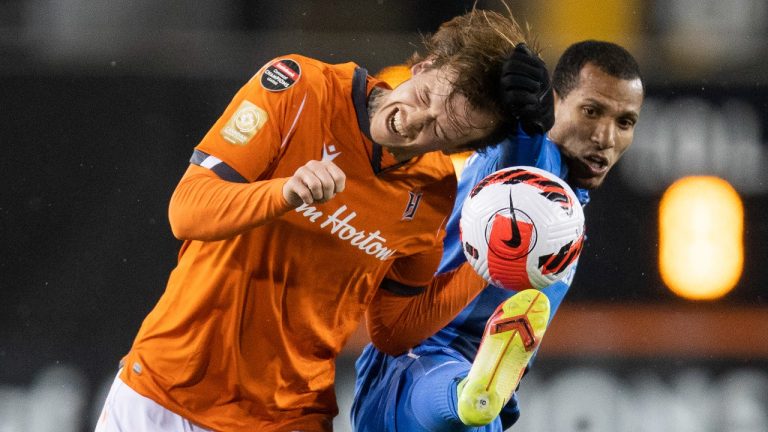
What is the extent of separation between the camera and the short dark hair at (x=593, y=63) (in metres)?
3.03

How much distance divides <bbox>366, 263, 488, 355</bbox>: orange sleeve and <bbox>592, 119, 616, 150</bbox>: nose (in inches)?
22.7

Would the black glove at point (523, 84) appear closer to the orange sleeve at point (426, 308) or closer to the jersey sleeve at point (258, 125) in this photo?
the jersey sleeve at point (258, 125)

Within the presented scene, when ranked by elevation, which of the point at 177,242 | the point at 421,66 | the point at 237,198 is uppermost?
the point at 421,66

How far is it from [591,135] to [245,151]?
3.96ft

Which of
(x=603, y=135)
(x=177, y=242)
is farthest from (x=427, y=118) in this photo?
(x=177, y=242)

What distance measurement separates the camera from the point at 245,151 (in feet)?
6.91

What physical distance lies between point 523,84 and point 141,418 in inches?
40.7

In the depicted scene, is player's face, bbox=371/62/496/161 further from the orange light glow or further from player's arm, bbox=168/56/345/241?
the orange light glow

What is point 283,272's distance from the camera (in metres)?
2.29

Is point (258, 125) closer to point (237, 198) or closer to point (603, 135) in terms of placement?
point (237, 198)

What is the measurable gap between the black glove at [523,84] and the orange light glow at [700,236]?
2.51 metres

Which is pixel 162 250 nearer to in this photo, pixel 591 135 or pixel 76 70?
pixel 76 70

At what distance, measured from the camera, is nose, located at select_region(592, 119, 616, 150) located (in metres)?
2.97

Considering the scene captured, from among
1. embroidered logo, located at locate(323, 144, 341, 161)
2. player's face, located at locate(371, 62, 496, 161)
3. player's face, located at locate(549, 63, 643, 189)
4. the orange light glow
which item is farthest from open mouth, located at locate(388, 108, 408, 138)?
the orange light glow
